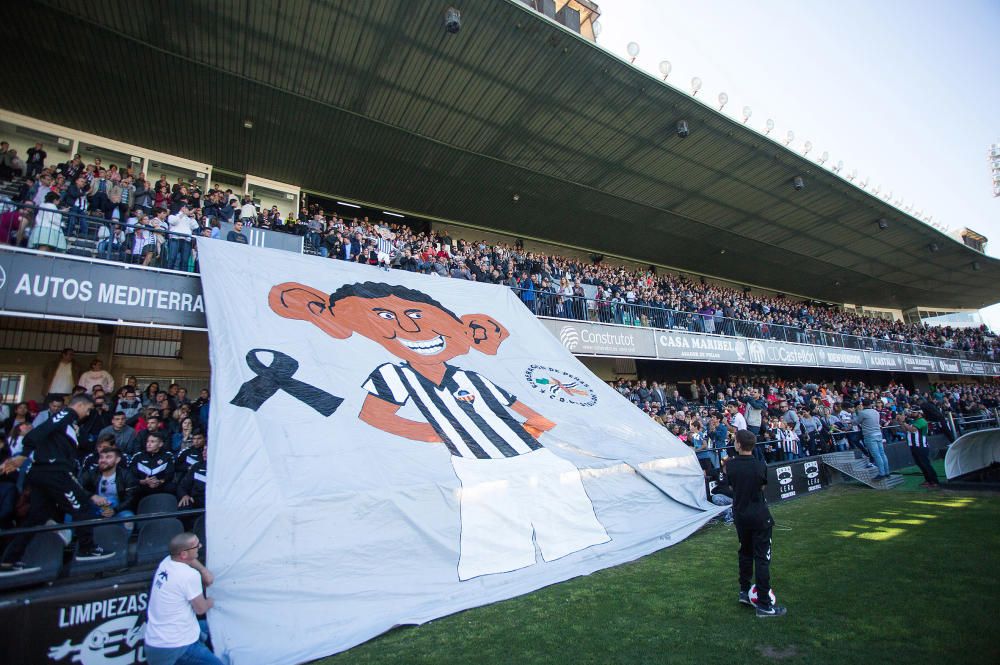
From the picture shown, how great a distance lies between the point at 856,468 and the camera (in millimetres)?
11641

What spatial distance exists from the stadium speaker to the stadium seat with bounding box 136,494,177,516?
34.7 ft

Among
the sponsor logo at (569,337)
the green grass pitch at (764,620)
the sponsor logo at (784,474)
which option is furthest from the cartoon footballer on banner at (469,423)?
the sponsor logo at (784,474)

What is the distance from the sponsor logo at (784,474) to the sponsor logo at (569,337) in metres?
5.62

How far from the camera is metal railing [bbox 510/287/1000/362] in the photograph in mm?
13672

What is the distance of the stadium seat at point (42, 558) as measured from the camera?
168 inches

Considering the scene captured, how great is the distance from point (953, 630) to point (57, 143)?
763 inches

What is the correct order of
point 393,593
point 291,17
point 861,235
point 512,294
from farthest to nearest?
point 861,235 → point 512,294 → point 291,17 → point 393,593

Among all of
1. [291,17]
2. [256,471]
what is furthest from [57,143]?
[256,471]

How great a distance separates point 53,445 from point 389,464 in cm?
333

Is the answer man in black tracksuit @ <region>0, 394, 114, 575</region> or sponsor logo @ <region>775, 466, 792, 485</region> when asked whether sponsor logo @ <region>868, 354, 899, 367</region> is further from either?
man in black tracksuit @ <region>0, 394, 114, 575</region>

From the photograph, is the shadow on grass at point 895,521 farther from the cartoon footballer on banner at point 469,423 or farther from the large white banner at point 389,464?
the cartoon footballer on banner at point 469,423

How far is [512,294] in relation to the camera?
37.5ft

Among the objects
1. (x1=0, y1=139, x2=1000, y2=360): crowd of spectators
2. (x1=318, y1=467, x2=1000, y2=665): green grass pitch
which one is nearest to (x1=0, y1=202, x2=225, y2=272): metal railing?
(x1=0, y1=139, x2=1000, y2=360): crowd of spectators

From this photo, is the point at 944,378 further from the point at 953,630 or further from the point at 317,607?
the point at 317,607
